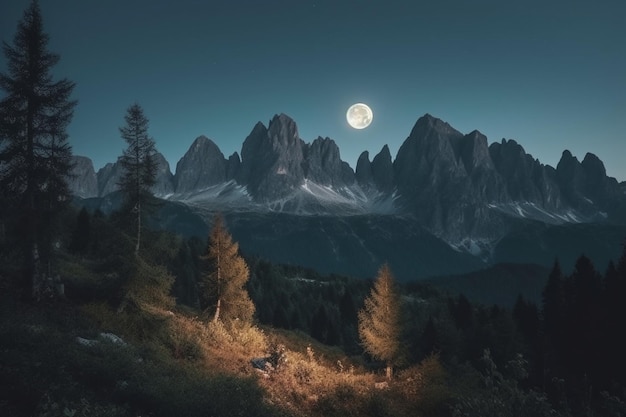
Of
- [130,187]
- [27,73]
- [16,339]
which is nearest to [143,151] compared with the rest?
[130,187]

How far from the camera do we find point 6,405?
891cm

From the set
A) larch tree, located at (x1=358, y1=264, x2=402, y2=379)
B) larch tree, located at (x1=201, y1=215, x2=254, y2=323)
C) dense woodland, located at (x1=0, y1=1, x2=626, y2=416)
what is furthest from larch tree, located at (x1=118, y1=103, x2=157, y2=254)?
larch tree, located at (x1=358, y1=264, x2=402, y2=379)

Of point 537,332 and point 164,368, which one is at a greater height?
point 164,368

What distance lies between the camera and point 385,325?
3606 centimetres

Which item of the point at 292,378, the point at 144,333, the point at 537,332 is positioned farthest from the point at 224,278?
the point at 537,332

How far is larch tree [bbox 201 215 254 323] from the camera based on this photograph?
1273 inches

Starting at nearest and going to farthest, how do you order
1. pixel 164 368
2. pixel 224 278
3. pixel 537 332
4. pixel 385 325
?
pixel 164 368
pixel 224 278
pixel 385 325
pixel 537 332

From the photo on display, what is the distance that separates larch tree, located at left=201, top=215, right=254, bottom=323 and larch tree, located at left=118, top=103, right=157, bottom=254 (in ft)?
29.9

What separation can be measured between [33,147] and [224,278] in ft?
52.4

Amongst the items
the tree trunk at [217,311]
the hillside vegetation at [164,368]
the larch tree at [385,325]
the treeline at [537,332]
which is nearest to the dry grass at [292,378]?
the hillside vegetation at [164,368]

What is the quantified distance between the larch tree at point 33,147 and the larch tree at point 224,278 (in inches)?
489

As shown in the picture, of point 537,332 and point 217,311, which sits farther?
point 537,332

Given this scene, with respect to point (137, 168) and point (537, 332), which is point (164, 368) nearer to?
point (137, 168)

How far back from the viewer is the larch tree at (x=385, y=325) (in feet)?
117
